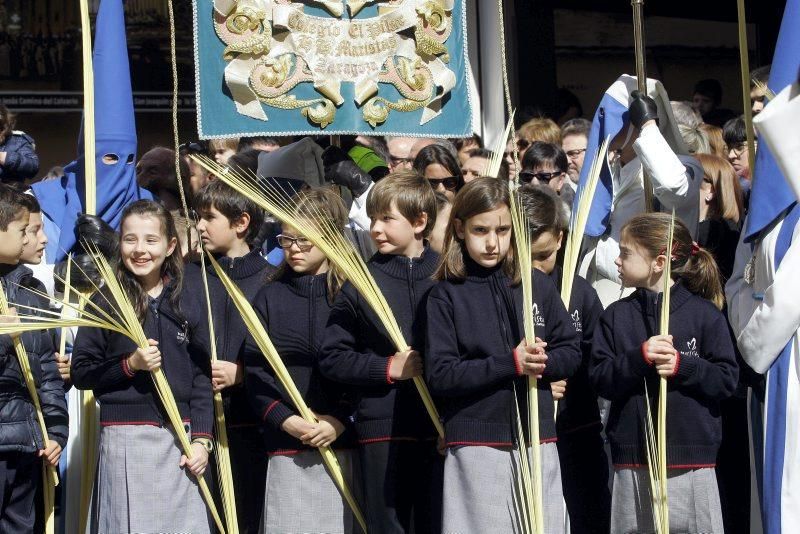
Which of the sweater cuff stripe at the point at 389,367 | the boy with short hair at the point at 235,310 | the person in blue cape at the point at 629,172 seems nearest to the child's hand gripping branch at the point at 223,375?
the boy with short hair at the point at 235,310

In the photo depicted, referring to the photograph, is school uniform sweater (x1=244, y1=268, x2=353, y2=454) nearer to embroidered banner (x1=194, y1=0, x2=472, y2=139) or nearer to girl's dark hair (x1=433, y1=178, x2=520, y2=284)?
girl's dark hair (x1=433, y1=178, x2=520, y2=284)

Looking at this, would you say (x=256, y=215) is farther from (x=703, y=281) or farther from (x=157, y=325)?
(x=703, y=281)

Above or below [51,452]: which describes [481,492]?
below

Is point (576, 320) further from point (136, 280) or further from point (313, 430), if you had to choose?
point (136, 280)

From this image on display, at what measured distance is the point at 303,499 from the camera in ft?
15.8

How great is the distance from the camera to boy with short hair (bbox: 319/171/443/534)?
4676mm

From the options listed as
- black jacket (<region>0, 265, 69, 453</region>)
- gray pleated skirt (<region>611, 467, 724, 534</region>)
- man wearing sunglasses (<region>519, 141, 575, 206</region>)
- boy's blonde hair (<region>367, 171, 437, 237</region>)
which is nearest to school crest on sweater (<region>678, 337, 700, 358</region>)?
gray pleated skirt (<region>611, 467, 724, 534</region>)

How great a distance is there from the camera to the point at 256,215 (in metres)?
5.39

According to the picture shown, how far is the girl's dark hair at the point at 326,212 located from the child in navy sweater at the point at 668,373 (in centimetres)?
90

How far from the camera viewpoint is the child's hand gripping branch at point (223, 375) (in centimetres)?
505

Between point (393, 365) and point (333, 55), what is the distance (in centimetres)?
176

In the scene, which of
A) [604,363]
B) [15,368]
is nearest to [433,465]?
[604,363]

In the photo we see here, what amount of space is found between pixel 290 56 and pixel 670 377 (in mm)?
2159

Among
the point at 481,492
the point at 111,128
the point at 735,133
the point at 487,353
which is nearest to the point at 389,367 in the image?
the point at 487,353
